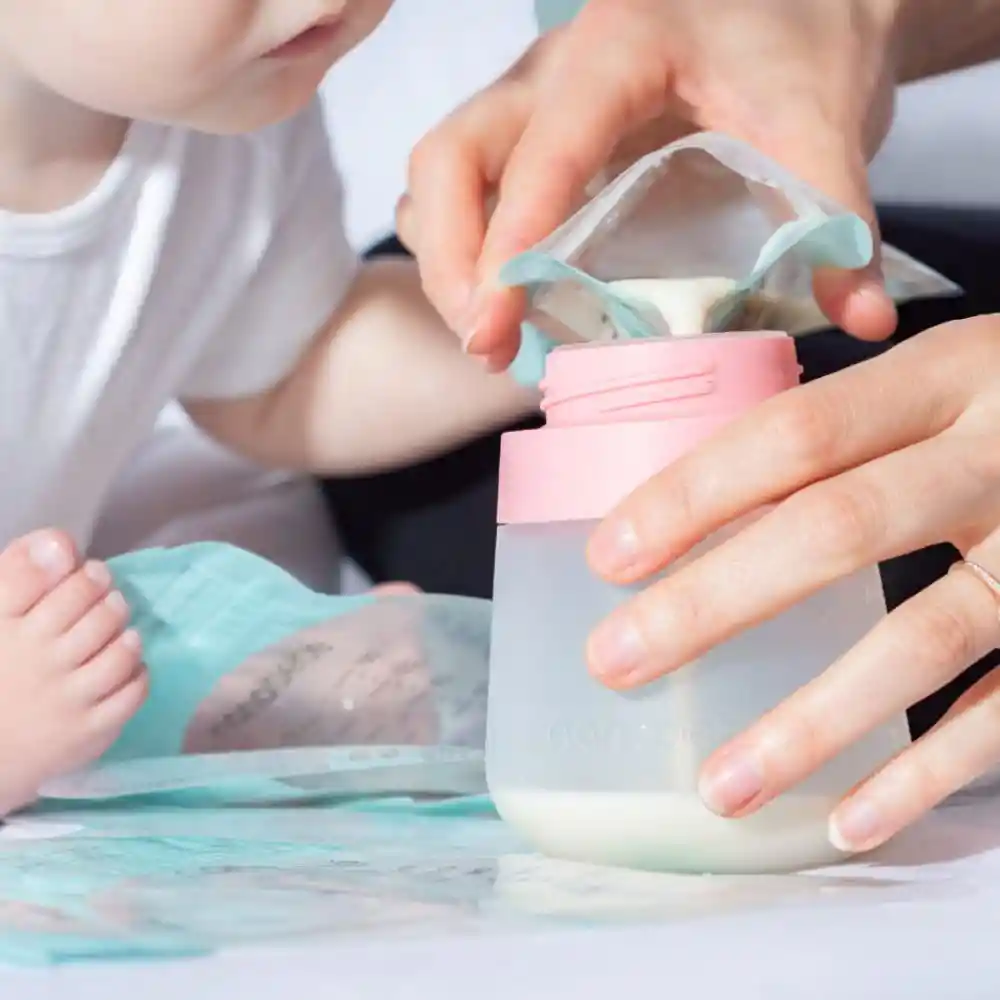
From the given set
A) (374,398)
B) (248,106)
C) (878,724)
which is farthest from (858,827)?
(374,398)

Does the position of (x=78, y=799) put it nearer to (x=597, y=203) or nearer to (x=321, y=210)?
(x=597, y=203)

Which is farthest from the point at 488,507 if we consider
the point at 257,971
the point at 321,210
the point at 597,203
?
the point at 257,971

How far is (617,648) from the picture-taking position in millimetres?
365

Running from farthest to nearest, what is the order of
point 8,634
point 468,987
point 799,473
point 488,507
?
point 488,507, point 8,634, point 799,473, point 468,987

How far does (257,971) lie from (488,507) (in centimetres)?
51

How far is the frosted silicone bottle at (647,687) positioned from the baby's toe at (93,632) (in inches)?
8.4

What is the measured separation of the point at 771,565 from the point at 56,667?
1.01ft

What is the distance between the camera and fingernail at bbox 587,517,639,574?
368 mm

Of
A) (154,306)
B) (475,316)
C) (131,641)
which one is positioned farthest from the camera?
(154,306)

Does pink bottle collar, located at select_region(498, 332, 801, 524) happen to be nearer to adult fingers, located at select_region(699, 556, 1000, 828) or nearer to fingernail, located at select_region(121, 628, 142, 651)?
adult fingers, located at select_region(699, 556, 1000, 828)

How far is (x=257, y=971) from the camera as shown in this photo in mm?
288

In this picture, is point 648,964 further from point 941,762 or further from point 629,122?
point 629,122

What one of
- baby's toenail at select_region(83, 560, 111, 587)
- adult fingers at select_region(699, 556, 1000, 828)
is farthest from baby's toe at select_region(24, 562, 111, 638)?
adult fingers at select_region(699, 556, 1000, 828)

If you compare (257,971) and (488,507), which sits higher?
(257,971)
